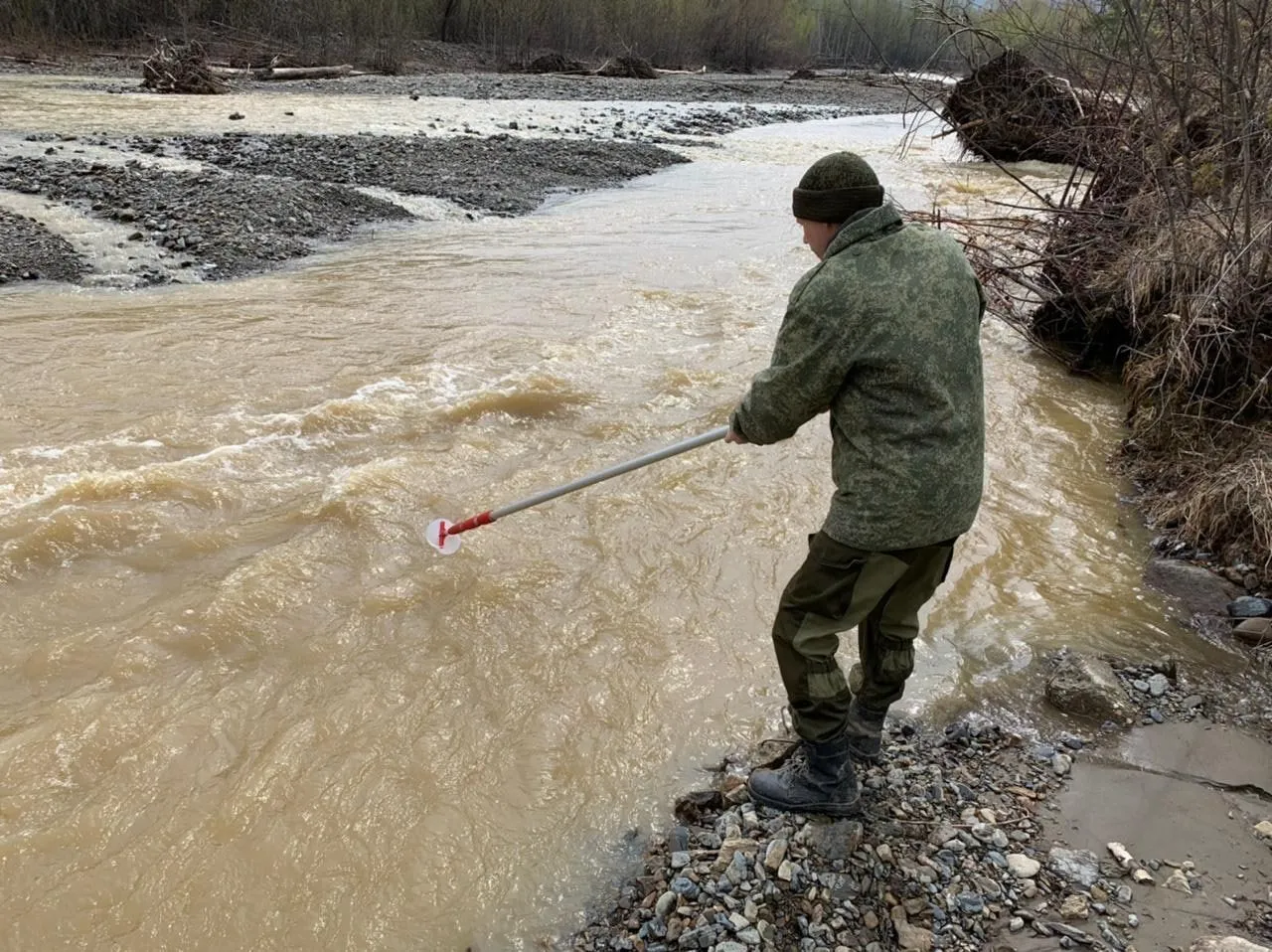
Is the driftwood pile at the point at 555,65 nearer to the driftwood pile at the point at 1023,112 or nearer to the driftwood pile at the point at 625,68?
the driftwood pile at the point at 625,68

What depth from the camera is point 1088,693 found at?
364 cm

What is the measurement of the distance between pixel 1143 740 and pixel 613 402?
4354 mm

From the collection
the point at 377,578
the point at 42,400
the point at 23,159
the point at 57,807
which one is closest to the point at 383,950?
the point at 57,807

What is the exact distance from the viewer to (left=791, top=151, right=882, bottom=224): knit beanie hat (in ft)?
8.12

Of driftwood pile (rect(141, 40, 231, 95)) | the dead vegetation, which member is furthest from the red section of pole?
driftwood pile (rect(141, 40, 231, 95))

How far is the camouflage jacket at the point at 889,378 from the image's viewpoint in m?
2.40

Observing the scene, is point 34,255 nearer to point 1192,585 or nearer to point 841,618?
point 841,618

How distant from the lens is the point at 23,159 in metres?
11.6

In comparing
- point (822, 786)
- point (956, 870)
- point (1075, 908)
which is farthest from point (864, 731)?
point (1075, 908)

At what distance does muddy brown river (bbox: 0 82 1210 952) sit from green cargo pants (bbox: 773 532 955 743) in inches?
30.2

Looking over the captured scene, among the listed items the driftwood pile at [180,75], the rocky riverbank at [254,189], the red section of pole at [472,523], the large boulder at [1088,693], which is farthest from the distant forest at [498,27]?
the driftwood pile at [180,75]

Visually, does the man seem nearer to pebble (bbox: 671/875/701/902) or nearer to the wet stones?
pebble (bbox: 671/875/701/902)

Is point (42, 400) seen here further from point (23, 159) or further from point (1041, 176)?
point (1041, 176)

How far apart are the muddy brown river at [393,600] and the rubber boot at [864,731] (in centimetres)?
56
